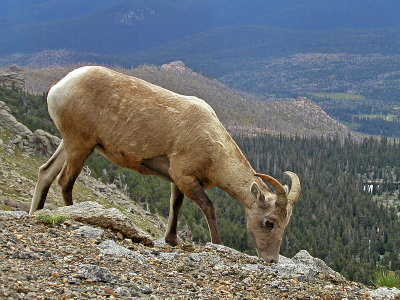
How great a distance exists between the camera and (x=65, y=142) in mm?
14031

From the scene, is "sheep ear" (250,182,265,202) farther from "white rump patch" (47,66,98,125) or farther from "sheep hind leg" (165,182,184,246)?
"white rump patch" (47,66,98,125)

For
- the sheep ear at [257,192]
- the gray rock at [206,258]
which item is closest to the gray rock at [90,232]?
the gray rock at [206,258]

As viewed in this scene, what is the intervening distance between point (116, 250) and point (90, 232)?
1047 mm

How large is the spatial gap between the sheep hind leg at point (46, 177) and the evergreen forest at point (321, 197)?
52.7m

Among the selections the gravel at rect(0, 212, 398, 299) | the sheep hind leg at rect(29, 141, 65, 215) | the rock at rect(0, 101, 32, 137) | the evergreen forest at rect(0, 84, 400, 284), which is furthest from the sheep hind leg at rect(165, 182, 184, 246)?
the evergreen forest at rect(0, 84, 400, 284)

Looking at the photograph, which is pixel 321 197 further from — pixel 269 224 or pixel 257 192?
pixel 257 192

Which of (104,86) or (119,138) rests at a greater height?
(104,86)

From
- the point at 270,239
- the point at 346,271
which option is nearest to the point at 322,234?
the point at 346,271

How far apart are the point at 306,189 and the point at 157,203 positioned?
6680 cm

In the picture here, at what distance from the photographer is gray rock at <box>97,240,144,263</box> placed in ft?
32.9

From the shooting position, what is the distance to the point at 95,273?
8.03 meters

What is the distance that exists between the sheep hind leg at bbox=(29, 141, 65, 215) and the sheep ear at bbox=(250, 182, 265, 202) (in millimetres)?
5916

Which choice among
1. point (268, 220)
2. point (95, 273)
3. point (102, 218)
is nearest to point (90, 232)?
point (102, 218)

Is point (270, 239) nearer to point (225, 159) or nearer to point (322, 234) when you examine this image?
point (225, 159)
